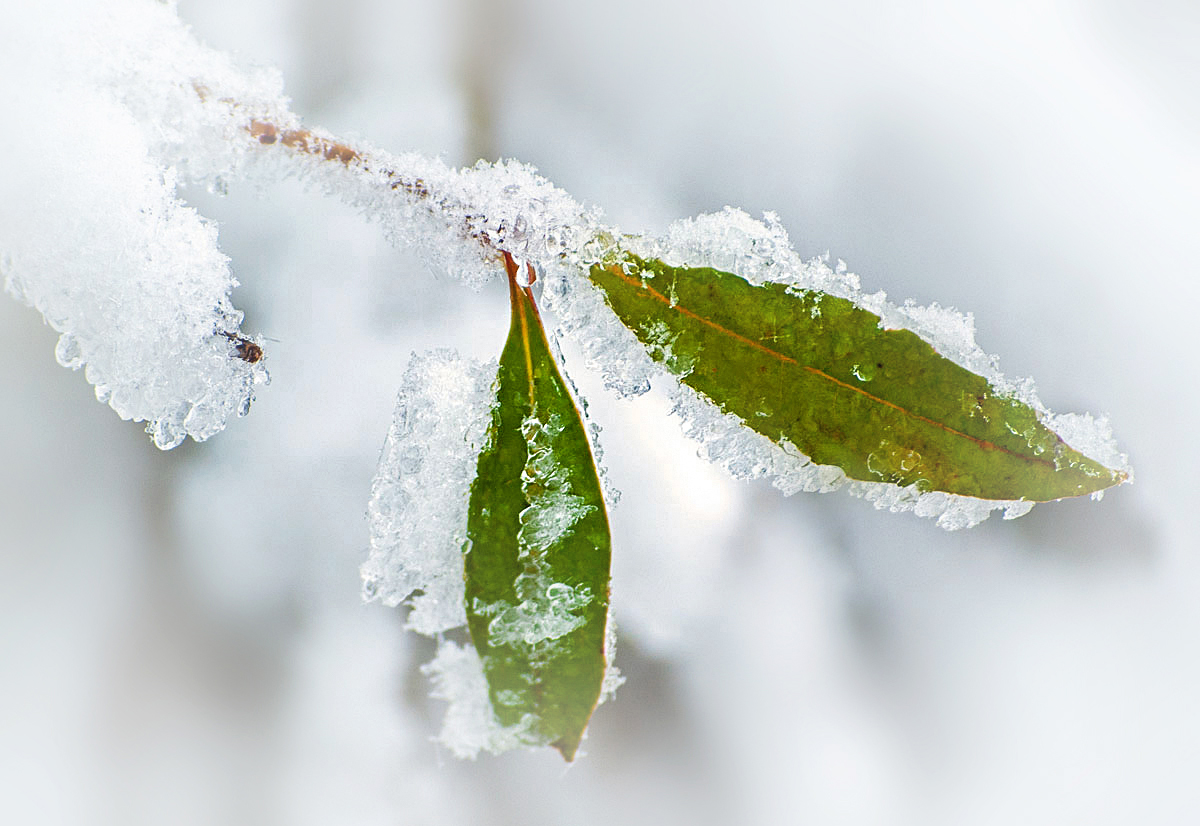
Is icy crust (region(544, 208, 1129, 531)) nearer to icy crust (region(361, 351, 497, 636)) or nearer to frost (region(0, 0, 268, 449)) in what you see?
icy crust (region(361, 351, 497, 636))

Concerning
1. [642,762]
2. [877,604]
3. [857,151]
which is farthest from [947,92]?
[642,762]

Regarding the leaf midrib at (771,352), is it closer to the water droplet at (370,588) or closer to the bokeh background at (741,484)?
the bokeh background at (741,484)

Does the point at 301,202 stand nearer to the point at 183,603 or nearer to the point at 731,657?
the point at 183,603

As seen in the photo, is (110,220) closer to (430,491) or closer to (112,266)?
(112,266)

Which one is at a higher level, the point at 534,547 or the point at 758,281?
the point at 758,281

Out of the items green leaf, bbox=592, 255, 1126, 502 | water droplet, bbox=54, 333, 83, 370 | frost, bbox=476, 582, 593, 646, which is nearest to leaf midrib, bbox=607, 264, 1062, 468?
green leaf, bbox=592, 255, 1126, 502

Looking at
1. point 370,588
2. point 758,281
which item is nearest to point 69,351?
point 370,588
